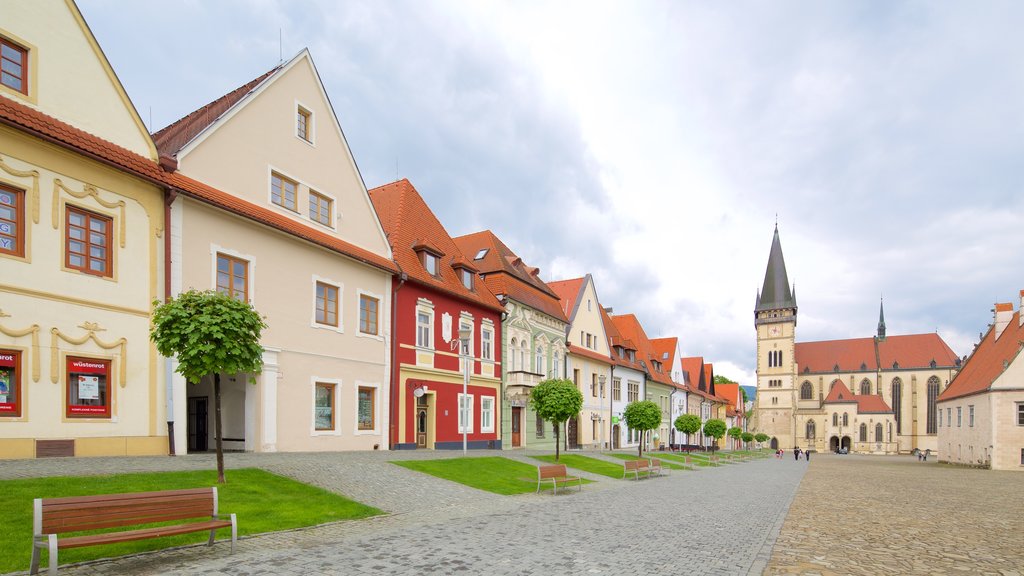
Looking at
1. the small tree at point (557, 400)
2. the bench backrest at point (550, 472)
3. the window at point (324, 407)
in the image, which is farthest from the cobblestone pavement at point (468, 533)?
the small tree at point (557, 400)

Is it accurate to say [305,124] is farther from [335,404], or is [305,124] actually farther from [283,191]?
[335,404]

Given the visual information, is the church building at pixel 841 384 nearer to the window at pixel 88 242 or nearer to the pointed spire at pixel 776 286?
the pointed spire at pixel 776 286

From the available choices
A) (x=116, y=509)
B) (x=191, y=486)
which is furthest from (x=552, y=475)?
(x=116, y=509)

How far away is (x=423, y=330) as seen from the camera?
27.9 metres

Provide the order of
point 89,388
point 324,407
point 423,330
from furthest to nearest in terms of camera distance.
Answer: point 423,330
point 324,407
point 89,388

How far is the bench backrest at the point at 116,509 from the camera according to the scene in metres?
7.27

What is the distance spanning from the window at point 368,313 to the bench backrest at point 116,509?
15474mm

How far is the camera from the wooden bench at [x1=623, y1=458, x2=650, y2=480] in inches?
984

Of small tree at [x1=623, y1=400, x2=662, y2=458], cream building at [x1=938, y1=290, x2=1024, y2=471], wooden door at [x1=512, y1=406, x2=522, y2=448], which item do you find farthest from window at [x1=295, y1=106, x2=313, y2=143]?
cream building at [x1=938, y1=290, x2=1024, y2=471]

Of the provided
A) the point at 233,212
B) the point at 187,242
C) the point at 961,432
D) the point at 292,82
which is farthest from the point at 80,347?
the point at 961,432

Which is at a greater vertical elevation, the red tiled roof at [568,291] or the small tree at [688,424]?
the red tiled roof at [568,291]

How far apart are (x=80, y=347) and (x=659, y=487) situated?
18.0 meters

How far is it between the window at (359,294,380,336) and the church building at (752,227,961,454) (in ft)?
340

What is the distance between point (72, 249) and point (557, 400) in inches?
704
